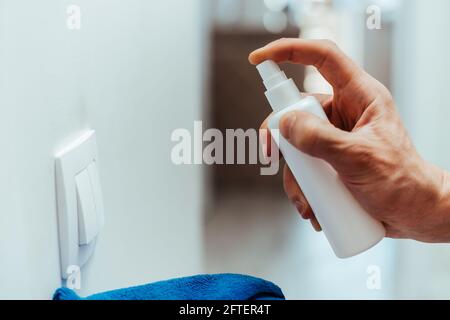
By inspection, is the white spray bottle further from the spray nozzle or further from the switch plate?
the switch plate

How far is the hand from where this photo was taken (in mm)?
311

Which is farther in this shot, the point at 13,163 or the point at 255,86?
the point at 255,86

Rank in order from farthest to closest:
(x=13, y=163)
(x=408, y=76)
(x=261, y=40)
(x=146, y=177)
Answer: (x=261, y=40) → (x=408, y=76) → (x=146, y=177) → (x=13, y=163)

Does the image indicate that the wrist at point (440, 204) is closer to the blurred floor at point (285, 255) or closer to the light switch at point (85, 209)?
the light switch at point (85, 209)

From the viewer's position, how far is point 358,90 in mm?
374

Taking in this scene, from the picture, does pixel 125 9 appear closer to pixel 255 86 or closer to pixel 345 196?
pixel 345 196

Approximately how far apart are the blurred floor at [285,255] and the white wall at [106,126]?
740mm

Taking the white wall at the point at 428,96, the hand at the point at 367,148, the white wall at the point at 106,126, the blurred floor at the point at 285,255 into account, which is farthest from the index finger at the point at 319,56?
the blurred floor at the point at 285,255

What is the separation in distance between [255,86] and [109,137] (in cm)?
178

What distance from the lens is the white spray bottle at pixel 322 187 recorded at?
32 cm

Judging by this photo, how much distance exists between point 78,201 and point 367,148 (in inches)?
7.1

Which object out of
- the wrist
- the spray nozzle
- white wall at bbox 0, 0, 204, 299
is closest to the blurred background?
white wall at bbox 0, 0, 204, 299

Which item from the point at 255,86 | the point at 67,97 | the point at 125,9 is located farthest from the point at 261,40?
the point at 67,97

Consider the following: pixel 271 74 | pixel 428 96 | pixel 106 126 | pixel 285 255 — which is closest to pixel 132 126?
pixel 106 126
